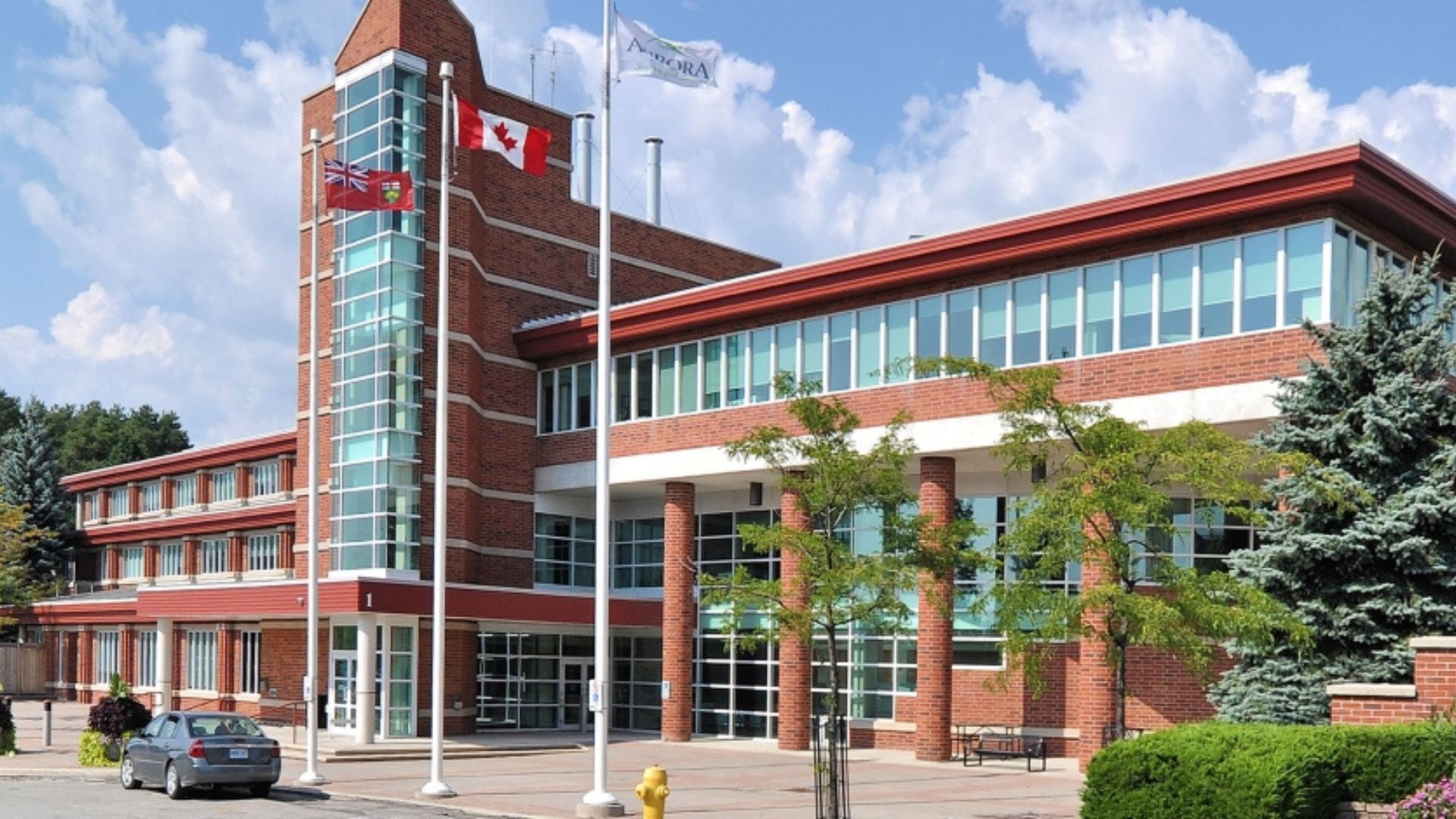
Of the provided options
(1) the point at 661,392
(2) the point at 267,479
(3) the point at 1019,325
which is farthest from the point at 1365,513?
(2) the point at 267,479

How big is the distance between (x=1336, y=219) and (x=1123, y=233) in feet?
13.3

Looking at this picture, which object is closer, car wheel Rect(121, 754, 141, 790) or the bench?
car wheel Rect(121, 754, 141, 790)

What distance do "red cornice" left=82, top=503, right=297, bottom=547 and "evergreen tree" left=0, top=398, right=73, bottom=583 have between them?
2.78 metres

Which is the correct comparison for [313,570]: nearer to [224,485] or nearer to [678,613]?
[678,613]

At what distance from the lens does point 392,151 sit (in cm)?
4138

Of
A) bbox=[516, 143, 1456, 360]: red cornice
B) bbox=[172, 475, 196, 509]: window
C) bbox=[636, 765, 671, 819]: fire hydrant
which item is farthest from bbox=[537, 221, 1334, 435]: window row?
bbox=[172, 475, 196, 509]: window

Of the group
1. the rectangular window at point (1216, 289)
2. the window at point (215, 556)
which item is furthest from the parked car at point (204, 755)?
the window at point (215, 556)

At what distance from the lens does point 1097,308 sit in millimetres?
32406

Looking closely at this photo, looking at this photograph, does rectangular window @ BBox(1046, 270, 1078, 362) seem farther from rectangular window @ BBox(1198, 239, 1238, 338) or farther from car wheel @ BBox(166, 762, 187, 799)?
car wheel @ BBox(166, 762, 187, 799)

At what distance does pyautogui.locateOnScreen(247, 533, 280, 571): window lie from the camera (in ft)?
189

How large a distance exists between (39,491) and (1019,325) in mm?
59448

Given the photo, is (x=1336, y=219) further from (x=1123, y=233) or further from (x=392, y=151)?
(x=392, y=151)

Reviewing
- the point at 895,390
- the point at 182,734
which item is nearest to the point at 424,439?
the point at 895,390

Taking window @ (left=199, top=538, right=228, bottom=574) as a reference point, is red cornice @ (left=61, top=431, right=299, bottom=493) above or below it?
above
